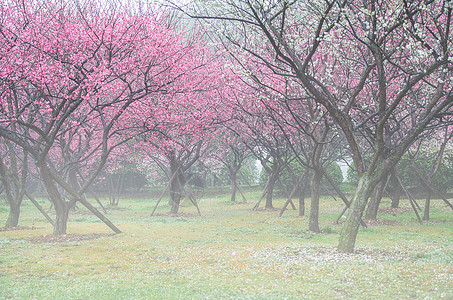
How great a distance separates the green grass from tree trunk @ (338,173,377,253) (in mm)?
366

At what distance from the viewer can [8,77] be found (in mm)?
12320

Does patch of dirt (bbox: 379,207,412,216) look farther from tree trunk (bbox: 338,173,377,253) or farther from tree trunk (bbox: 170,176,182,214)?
tree trunk (bbox: 338,173,377,253)

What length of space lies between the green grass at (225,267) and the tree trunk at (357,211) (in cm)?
37

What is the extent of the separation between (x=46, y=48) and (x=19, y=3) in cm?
348

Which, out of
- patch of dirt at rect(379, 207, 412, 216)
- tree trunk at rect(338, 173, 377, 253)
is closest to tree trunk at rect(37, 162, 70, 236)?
tree trunk at rect(338, 173, 377, 253)

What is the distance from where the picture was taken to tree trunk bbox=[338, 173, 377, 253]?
11.1 metres

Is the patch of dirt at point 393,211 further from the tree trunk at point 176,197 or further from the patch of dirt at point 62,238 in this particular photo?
the patch of dirt at point 62,238

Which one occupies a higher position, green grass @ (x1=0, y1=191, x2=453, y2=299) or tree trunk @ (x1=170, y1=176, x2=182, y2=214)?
tree trunk @ (x1=170, y1=176, x2=182, y2=214)

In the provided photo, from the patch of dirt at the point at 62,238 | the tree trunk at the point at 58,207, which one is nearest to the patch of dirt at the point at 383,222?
the patch of dirt at the point at 62,238

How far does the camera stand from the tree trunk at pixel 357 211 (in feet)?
36.3

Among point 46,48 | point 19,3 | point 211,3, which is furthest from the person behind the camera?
point 19,3

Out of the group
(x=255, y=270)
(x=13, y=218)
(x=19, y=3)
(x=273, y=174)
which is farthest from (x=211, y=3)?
(x=273, y=174)

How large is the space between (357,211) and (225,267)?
3862mm

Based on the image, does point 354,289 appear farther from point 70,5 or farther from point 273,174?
point 273,174
